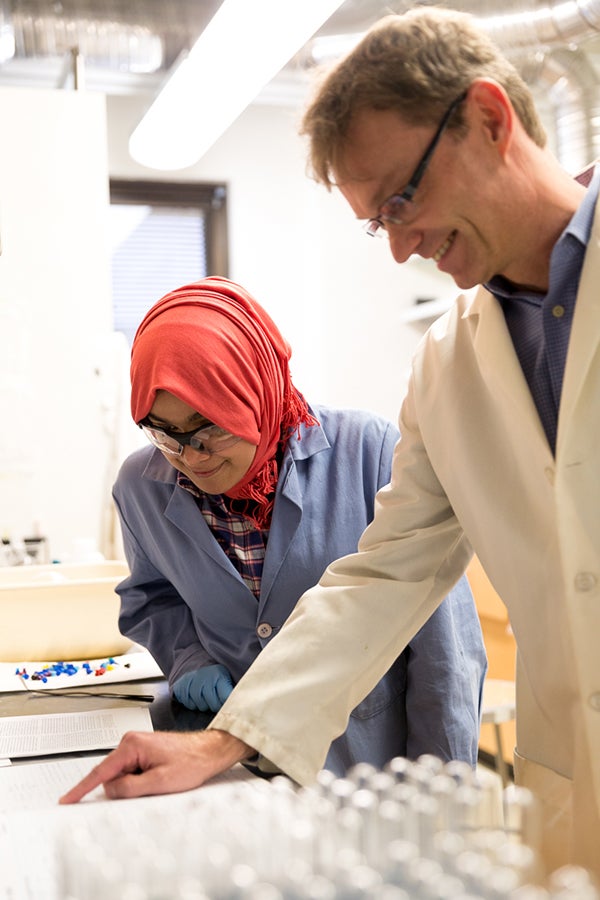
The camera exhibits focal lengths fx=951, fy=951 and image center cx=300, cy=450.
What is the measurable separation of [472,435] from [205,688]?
0.64 m

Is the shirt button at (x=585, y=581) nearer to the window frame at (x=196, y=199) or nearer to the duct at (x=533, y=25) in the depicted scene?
the duct at (x=533, y=25)

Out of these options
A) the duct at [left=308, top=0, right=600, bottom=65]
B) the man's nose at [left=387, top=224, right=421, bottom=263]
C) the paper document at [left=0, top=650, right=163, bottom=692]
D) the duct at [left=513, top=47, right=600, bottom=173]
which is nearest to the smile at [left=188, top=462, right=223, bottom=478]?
the paper document at [left=0, top=650, right=163, bottom=692]

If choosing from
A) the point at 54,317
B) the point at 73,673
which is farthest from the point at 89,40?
the point at 73,673

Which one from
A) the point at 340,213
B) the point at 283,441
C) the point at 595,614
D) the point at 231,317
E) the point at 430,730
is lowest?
the point at 430,730

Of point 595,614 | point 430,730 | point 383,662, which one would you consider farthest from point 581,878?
point 430,730

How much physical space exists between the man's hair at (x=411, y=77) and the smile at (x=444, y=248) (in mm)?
122

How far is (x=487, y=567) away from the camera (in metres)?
1.28

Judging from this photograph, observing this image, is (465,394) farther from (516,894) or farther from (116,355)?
(116,355)

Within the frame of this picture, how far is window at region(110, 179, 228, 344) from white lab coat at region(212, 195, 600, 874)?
154 inches

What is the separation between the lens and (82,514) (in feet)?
11.1

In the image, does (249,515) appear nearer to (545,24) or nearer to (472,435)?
(472,435)

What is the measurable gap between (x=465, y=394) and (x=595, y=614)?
0.35 meters

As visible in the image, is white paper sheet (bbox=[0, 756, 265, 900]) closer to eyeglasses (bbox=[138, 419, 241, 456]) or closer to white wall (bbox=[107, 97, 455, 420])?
eyeglasses (bbox=[138, 419, 241, 456])

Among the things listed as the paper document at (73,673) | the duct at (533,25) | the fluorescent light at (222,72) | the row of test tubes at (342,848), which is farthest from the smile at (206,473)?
the duct at (533,25)
